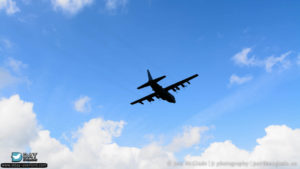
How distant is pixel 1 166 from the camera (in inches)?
1228

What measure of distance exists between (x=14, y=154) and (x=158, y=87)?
23.7 meters

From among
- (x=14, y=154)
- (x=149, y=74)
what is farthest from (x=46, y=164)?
(x=149, y=74)

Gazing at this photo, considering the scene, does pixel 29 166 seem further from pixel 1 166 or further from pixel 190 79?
pixel 190 79

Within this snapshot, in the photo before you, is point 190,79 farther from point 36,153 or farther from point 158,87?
point 36,153

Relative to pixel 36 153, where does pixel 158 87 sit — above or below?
above

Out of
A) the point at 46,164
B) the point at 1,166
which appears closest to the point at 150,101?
the point at 46,164

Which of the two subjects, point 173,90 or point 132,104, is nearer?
point 173,90

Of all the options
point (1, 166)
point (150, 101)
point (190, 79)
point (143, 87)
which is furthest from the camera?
point (150, 101)

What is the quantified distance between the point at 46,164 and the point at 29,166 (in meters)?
2.48

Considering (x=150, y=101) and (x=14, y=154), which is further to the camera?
(x=150, y=101)

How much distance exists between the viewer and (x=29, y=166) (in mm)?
32125

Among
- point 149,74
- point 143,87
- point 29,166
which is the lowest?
point 29,166

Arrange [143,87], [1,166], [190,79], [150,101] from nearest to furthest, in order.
A: [1,166] → [143,87] → [190,79] → [150,101]

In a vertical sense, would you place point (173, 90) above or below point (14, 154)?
above
